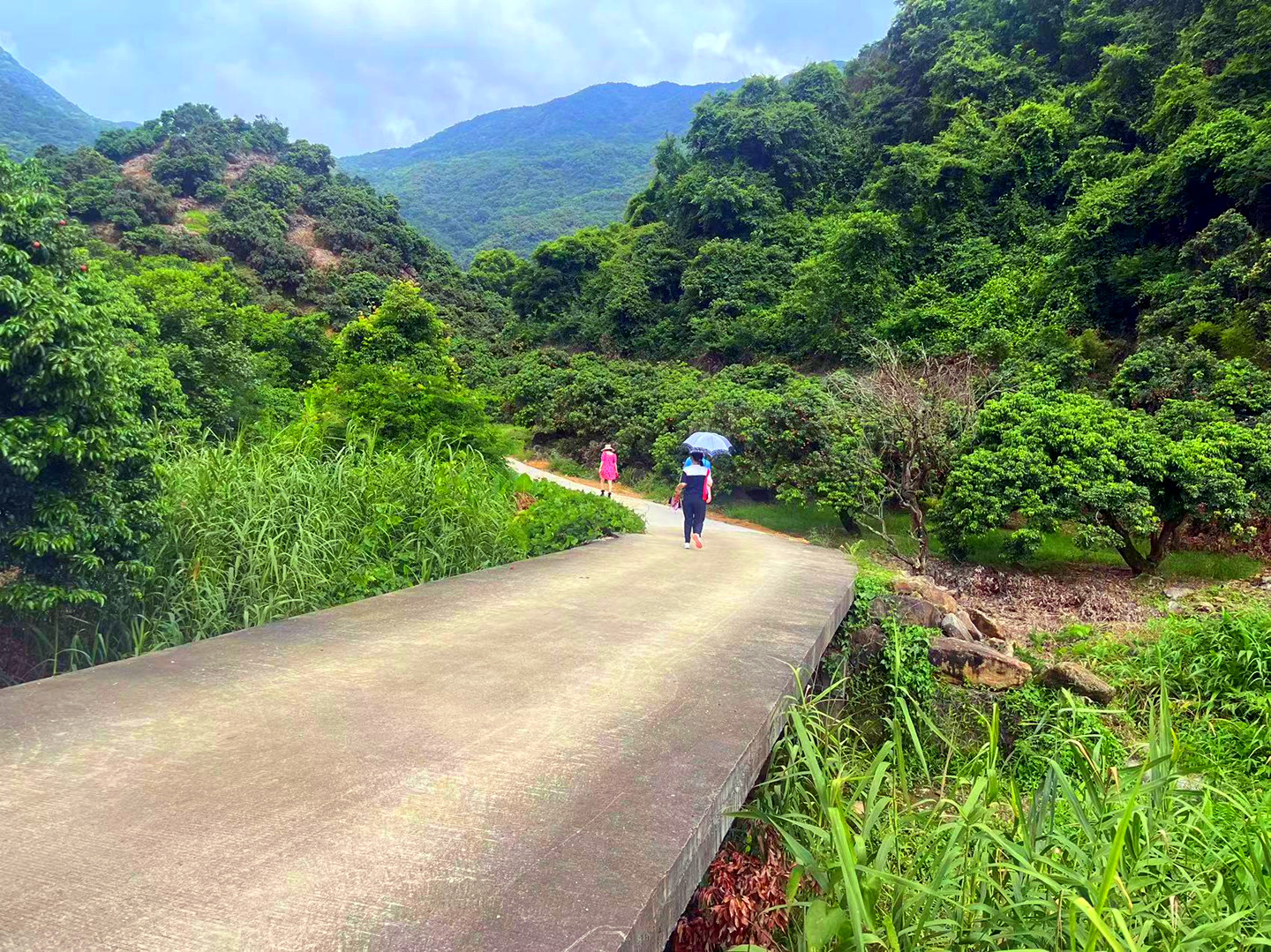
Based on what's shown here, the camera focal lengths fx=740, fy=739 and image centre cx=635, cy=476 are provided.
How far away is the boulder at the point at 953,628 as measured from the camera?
21.2 ft

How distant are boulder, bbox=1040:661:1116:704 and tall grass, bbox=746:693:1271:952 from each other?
9.94 ft

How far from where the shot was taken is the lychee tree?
356 cm

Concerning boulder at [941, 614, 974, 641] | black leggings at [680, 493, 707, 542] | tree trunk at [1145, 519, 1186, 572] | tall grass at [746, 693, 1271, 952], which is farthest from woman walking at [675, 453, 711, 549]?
tree trunk at [1145, 519, 1186, 572]

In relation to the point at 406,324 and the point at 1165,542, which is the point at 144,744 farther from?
the point at 406,324

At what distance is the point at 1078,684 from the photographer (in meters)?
5.76

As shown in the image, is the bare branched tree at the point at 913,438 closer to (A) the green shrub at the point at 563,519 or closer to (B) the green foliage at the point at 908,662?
(A) the green shrub at the point at 563,519

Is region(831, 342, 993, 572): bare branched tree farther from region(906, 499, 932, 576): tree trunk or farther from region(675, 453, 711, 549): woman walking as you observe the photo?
region(675, 453, 711, 549): woman walking

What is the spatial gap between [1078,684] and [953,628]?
1.04 metres

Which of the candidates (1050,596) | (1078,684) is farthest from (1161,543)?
(1078,684)

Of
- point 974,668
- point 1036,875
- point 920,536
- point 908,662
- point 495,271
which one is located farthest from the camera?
point 495,271

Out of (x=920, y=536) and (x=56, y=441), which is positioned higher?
(x=56, y=441)

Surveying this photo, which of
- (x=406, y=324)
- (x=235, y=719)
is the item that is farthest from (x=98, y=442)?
(x=406, y=324)

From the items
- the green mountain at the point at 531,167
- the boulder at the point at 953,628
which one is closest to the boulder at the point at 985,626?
the boulder at the point at 953,628

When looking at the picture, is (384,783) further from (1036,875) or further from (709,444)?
(709,444)
